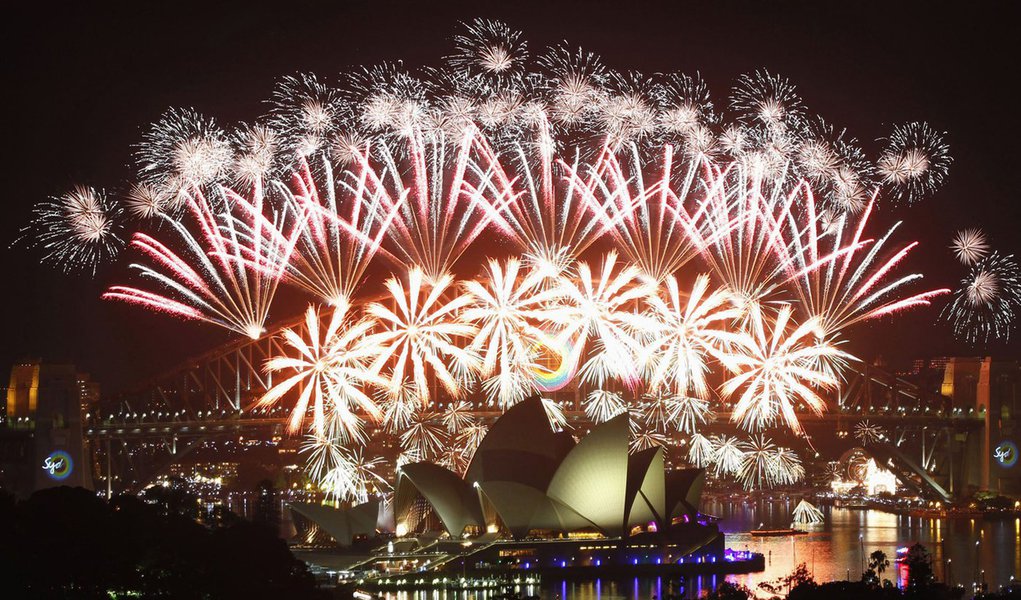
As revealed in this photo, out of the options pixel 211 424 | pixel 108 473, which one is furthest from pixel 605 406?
pixel 108 473

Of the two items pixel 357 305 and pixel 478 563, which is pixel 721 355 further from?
pixel 357 305

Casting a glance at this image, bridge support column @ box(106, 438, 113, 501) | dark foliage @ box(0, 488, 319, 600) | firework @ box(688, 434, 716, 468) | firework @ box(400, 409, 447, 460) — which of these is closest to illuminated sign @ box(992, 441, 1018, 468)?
firework @ box(400, 409, 447, 460)

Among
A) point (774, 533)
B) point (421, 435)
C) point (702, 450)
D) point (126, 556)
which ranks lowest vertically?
point (126, 556)

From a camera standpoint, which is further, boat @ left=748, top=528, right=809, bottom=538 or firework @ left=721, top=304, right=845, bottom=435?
boat @ left=748, top=528, right=809, bottom=538

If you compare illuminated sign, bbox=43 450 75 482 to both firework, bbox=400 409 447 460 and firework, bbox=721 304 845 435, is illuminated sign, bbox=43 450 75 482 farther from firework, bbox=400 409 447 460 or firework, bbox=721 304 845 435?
firework, bbox=721 304 845 435

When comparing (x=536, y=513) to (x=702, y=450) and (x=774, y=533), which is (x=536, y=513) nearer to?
(x=702, y=450)

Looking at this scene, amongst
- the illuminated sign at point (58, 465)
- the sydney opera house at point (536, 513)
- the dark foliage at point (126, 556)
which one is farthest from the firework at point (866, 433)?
the dark foliage at point (126, 556)

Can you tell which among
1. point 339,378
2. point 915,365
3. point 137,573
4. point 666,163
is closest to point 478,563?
point 339,378

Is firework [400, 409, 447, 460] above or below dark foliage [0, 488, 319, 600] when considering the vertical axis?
above
